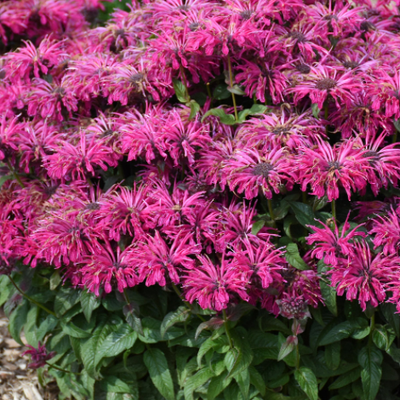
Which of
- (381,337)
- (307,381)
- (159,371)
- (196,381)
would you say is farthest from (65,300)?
(381,337)

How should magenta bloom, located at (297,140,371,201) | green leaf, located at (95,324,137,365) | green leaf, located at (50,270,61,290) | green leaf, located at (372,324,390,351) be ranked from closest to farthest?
magenta bloom, located at (297,140,371,201) < green leaf, located at (372,324,390,351) < green leaf, located at (95,324,137,365) < green leaf, located at (50,270,61,290)

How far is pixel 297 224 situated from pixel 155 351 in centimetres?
80

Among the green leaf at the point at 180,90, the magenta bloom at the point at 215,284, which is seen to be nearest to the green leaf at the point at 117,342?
the magenta bloom at the point at 215,284

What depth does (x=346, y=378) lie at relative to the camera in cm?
211

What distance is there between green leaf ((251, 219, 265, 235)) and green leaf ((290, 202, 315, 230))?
5.3 inches

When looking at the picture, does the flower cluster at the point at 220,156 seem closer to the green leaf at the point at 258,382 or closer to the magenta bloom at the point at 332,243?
the magenta bloom at the point at 332,243

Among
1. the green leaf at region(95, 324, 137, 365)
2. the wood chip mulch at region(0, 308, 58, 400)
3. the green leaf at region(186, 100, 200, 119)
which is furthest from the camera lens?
the wood chip mulch at region(0, 308, 58, 400)

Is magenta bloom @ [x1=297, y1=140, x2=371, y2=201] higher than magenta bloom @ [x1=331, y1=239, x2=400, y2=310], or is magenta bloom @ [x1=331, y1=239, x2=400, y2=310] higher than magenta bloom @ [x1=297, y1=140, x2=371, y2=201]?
magenta bloom @ [x1=297, y1=140, x2=371, y2=201]

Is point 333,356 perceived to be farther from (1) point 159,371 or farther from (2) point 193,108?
(2) point 193,108

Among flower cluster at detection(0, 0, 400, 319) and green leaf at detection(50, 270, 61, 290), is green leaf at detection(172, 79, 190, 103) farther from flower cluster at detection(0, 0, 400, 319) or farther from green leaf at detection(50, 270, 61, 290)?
green leaf at detection(50, 270, 61, 290)

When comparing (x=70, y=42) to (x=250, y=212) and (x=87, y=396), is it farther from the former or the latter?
(x=87, y=396)

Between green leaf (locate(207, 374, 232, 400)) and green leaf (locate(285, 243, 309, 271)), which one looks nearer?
green leaf (locate(285, 243, 309, 271))

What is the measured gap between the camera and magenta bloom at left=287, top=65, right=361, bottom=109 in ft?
6.24

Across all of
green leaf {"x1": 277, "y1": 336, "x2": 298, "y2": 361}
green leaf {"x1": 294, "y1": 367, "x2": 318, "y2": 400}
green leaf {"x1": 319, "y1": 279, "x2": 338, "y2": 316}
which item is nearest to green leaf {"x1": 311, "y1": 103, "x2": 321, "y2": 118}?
green leaf {"x1": 319, "y1": 279, "x2": 338, "y2": 316}
